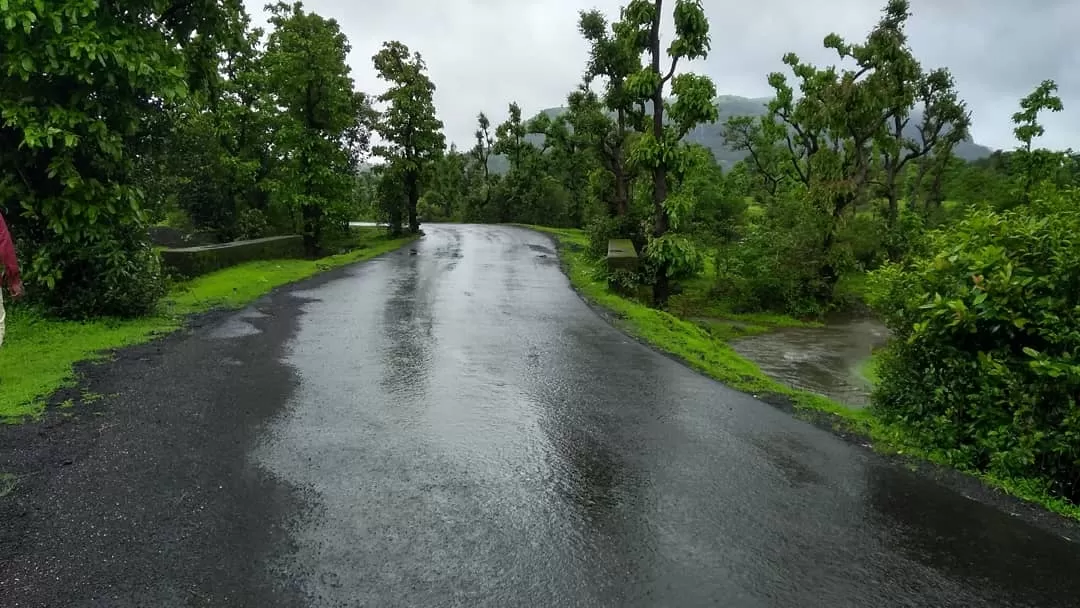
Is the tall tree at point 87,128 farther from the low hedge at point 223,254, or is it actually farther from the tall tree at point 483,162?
the tall tree at point 483,162

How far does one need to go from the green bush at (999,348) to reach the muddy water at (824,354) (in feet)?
9.93

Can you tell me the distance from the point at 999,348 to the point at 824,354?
25.1ft

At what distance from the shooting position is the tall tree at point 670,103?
1280 cm

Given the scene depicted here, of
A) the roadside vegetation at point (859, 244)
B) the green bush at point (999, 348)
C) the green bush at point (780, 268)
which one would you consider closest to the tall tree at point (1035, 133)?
the roadside vegetation at point (859, 244)

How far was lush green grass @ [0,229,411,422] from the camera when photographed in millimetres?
6066

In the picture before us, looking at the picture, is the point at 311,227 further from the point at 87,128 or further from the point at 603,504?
the point at 603,504

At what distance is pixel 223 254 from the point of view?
52.4 feet

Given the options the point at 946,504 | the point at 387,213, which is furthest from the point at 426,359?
the point at 387,213

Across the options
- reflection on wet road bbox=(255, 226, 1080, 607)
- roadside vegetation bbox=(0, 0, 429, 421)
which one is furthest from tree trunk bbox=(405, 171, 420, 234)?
reflection on wet road bbox=(255, 226, 1080, 607)

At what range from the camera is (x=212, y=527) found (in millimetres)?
3930

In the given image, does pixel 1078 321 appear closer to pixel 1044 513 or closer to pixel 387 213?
pixel 1044 513

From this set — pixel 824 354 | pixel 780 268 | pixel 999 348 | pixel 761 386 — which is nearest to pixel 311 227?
pixel 780 268

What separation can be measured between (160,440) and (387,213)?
91.5ft

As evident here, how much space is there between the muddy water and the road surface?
11.1ft
